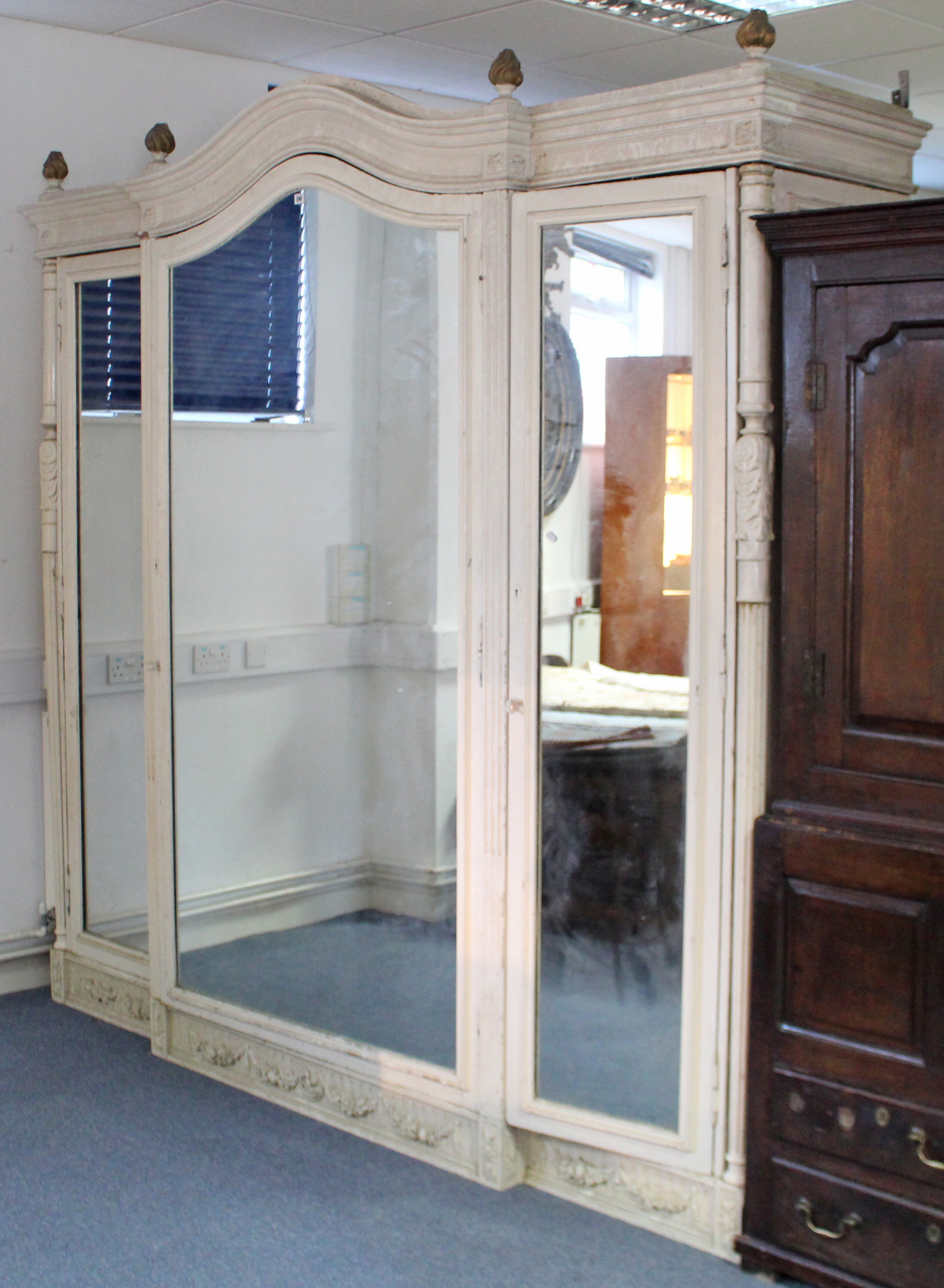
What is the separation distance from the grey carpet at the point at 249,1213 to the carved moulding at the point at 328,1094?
0.03 metres

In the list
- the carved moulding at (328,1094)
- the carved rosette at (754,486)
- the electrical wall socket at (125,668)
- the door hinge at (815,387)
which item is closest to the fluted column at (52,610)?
the electrical wall socket at (125,668)

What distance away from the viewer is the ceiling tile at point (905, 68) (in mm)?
3740

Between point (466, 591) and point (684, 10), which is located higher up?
point (684, 10)

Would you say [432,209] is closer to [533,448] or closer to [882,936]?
[533,448]

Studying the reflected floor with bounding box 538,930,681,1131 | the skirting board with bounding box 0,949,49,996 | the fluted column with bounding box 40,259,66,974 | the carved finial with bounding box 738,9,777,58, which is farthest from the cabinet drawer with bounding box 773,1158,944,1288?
the skirting board with bounding box 0,949,49,996

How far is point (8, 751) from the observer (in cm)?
370

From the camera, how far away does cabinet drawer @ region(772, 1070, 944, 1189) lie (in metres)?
2.22

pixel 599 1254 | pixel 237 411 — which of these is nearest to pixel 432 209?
pixel 237 411

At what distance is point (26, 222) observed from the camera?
142 inches

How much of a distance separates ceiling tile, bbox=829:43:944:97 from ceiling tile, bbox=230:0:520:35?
3.84 ft

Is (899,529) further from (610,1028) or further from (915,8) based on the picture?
(915,8)

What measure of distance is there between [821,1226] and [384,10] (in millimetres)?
2915

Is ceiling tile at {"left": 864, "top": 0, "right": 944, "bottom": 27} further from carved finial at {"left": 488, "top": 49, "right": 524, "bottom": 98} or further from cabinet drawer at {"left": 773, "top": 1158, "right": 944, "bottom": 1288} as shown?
cabinet drawer at {"left": 773, "top": 1158, "right": 944, "bottom": 1288}

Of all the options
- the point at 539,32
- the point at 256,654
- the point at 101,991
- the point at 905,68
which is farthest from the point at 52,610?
the point at 905,68
